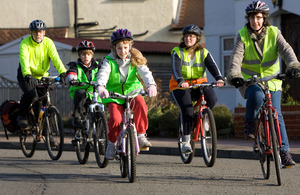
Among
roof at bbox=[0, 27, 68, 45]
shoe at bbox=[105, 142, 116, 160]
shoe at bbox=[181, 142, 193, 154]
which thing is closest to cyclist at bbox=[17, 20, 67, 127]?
shoe at bbox=[181, 142, 193, 154]

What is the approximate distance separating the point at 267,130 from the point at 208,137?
6.28ft

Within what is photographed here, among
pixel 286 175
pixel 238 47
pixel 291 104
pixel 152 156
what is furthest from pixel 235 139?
pixel 238 47

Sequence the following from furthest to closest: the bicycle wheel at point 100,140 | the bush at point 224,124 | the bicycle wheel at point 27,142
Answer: the bush at point 224,124
the bicycle wheel at point 27,142
the bicycle wheel at point 100,140

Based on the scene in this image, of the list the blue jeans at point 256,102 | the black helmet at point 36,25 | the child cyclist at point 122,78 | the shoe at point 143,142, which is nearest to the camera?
the blue jeans at point 256,102

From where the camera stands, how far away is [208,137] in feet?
32.9

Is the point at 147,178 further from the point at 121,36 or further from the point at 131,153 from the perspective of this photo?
the point at 121,36

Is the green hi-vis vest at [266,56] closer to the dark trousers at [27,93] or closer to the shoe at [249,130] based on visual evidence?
the shoe at [249,130]

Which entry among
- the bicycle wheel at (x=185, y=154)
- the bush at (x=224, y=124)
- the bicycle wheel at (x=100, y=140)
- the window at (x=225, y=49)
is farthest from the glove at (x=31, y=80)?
the window at (x=225, y=49)

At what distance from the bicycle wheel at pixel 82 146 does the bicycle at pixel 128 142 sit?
1.90 metres

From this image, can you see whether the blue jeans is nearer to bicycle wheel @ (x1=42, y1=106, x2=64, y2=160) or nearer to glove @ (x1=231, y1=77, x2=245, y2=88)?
glove @ (x1=231, y1=77, x2=245, y2=88)

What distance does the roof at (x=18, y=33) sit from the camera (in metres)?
29.9

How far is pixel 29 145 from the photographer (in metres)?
12.3

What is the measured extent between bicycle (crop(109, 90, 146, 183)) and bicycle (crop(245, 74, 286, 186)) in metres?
1.31

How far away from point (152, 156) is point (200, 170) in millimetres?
2700
